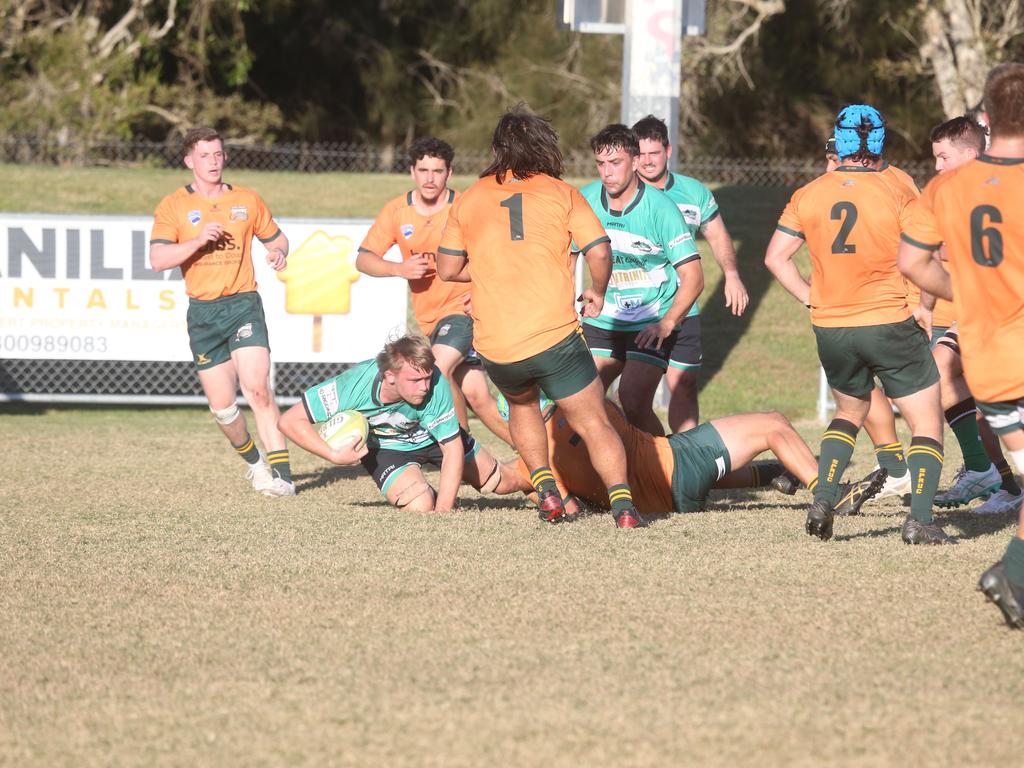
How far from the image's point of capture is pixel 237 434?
A: 8711 mm

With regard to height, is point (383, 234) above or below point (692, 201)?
below

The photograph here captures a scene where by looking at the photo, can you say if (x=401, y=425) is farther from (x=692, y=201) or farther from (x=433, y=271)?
(x=692, y=201)

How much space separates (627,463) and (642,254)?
1455 mm

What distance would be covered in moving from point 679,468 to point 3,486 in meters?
4.11

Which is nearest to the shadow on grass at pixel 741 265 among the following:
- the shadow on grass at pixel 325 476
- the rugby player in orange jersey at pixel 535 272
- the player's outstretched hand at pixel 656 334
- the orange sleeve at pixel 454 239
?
the shadow on grass at pixel 325 476

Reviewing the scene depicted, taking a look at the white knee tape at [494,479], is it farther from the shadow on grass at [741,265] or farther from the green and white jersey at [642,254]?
the shadow on grass at [741,265]

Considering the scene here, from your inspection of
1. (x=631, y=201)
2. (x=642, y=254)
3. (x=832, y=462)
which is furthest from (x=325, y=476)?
(x=832, y=462)


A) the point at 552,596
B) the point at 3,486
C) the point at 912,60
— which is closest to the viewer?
the point at 552,596

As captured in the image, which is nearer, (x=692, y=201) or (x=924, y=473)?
(x=924, y=473)

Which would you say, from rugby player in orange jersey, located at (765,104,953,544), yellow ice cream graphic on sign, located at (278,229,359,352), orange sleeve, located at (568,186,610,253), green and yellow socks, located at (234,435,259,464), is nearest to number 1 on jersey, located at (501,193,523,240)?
orange sleeve, located at (568,186,610,253)

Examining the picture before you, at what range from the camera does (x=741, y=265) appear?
1683cm

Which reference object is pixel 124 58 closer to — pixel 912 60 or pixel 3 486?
pixel 912 60

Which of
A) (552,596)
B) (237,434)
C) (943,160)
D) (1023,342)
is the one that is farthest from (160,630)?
(943,160)

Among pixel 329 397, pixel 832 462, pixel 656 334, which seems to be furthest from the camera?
pixel 656 334
